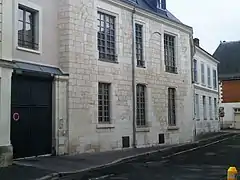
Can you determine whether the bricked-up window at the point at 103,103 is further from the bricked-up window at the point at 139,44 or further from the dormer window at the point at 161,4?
the dormer window at the point at 161,4

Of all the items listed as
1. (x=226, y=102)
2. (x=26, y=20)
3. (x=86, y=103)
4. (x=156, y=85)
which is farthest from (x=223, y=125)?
(x=26, y=20)

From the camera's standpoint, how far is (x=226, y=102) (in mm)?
51938

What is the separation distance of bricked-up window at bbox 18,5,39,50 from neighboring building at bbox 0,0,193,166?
0.12 feet

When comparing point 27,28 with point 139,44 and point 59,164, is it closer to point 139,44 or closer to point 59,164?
point 59,164

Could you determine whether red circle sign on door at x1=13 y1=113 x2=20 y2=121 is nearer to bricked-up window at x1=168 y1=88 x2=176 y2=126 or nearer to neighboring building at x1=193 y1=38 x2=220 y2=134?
bricked-up window at x1=168 y1=88 x2=176 y2=126

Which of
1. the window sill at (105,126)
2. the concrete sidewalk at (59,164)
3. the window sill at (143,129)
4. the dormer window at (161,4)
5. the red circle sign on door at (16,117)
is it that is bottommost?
the concrete sidewalk at (59,164)

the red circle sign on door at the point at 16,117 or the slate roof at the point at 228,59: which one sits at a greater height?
the slate roof at the point at 228,59

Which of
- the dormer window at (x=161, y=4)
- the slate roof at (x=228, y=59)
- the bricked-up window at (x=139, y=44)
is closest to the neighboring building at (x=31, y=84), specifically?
the bricked-up window at (x=139, y=44)

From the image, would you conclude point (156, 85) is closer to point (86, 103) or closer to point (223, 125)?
point (86, 103)

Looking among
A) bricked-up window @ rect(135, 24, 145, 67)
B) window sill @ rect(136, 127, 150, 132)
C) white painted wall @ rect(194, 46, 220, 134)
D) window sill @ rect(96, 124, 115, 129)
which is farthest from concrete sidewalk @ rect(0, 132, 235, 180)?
white painted wall @ rect(194, 46, 220, 134)

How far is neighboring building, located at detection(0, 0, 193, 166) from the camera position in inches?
571

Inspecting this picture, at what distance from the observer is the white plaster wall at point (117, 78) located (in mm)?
16875

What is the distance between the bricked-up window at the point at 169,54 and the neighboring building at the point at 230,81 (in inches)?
1080

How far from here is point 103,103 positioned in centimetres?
1891
